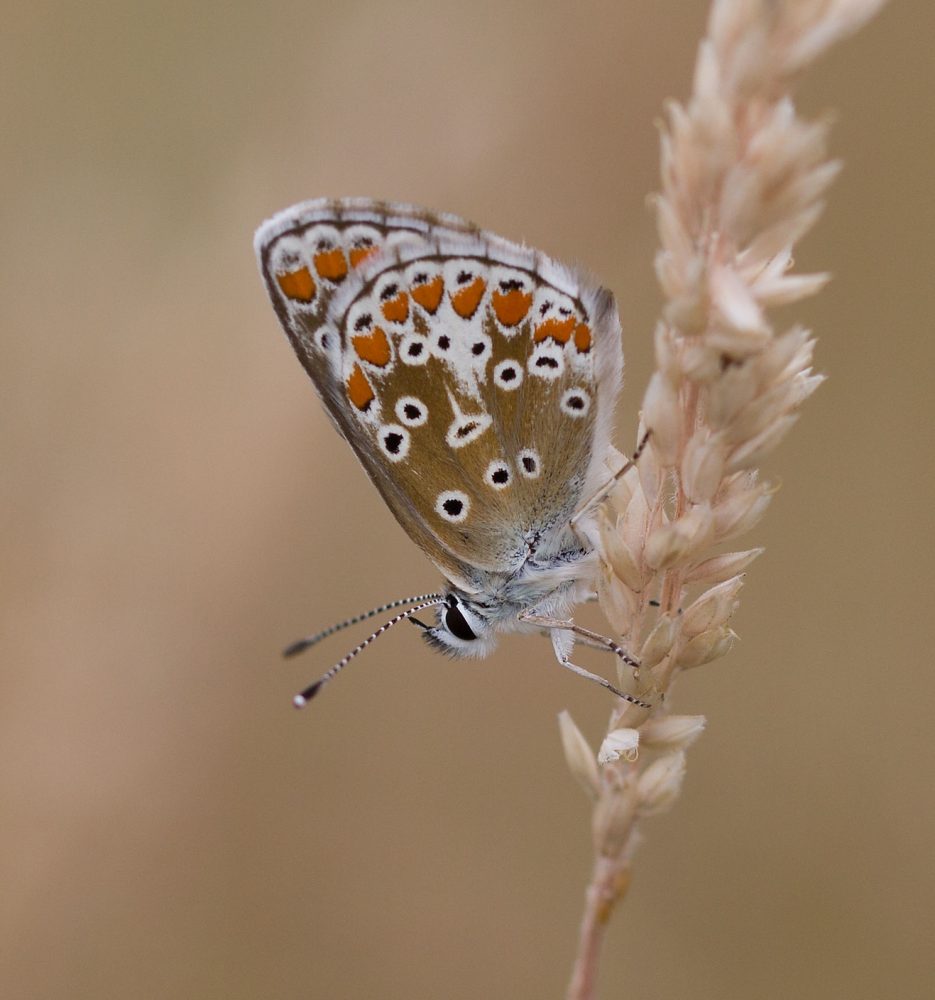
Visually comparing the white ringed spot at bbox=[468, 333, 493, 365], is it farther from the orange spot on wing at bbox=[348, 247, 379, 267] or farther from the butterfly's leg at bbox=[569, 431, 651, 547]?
the butterfly's leg at bbox=[569, 431, 651, 547]

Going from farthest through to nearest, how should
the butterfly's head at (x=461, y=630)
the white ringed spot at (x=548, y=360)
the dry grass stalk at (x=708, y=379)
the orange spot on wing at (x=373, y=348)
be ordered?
the butterfly's head at (x=461, y=630), the orange spot on wing at (x=373, y=348), the white ringed spot at (x=548, y=360), the dry grass stalk at (x=708, y=379)

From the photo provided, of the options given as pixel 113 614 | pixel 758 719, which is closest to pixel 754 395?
pixel 758 719

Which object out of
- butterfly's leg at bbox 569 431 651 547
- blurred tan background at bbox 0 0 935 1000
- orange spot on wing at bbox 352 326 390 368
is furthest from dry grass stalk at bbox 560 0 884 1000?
blurred tan background at bbox 0 0 935 1000

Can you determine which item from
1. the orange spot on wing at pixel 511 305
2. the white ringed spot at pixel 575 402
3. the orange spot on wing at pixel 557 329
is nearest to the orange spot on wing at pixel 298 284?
the orange spot on wing at pixel 511 305

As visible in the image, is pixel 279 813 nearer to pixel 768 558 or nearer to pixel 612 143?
pixel 768 558

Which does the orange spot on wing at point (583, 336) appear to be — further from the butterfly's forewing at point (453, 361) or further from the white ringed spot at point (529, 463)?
the white ringed spot at point (529, 463)

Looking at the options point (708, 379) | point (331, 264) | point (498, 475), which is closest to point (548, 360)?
point (498, 475)
